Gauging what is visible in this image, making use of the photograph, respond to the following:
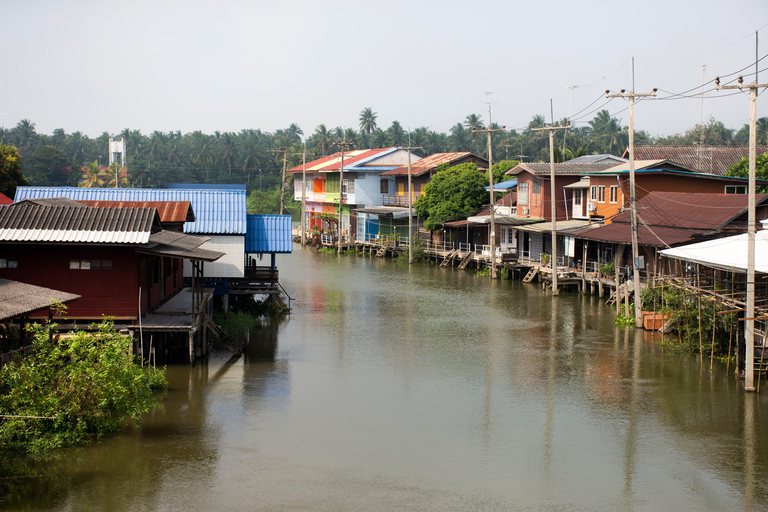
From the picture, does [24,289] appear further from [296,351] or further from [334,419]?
[296,351]

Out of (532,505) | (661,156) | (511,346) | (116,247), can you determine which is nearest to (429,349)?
(511,346)

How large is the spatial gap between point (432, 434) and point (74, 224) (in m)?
11.5

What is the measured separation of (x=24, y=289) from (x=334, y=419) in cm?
770

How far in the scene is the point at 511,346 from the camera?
25766 millimetres

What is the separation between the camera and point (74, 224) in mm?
20797

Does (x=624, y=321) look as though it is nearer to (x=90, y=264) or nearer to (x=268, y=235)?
(x=268, y=235)

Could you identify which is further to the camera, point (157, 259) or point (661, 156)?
point (661, 156)

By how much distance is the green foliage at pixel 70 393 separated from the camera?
1484cm

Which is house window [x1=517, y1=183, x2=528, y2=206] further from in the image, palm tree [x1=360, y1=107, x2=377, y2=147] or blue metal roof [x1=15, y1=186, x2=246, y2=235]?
palm tree [x1=360, y1=107, x2=377, y2=147]

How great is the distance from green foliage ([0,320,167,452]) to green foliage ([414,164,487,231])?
117 feet

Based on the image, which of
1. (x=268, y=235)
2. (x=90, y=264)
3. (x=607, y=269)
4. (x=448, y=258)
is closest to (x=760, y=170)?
(x=607, y=269)

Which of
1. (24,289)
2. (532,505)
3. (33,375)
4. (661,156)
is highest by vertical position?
(661,156)

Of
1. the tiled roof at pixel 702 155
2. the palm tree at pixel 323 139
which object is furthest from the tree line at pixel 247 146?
the tiled roof at pixel 702 155

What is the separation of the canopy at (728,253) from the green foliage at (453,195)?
85.4ft
